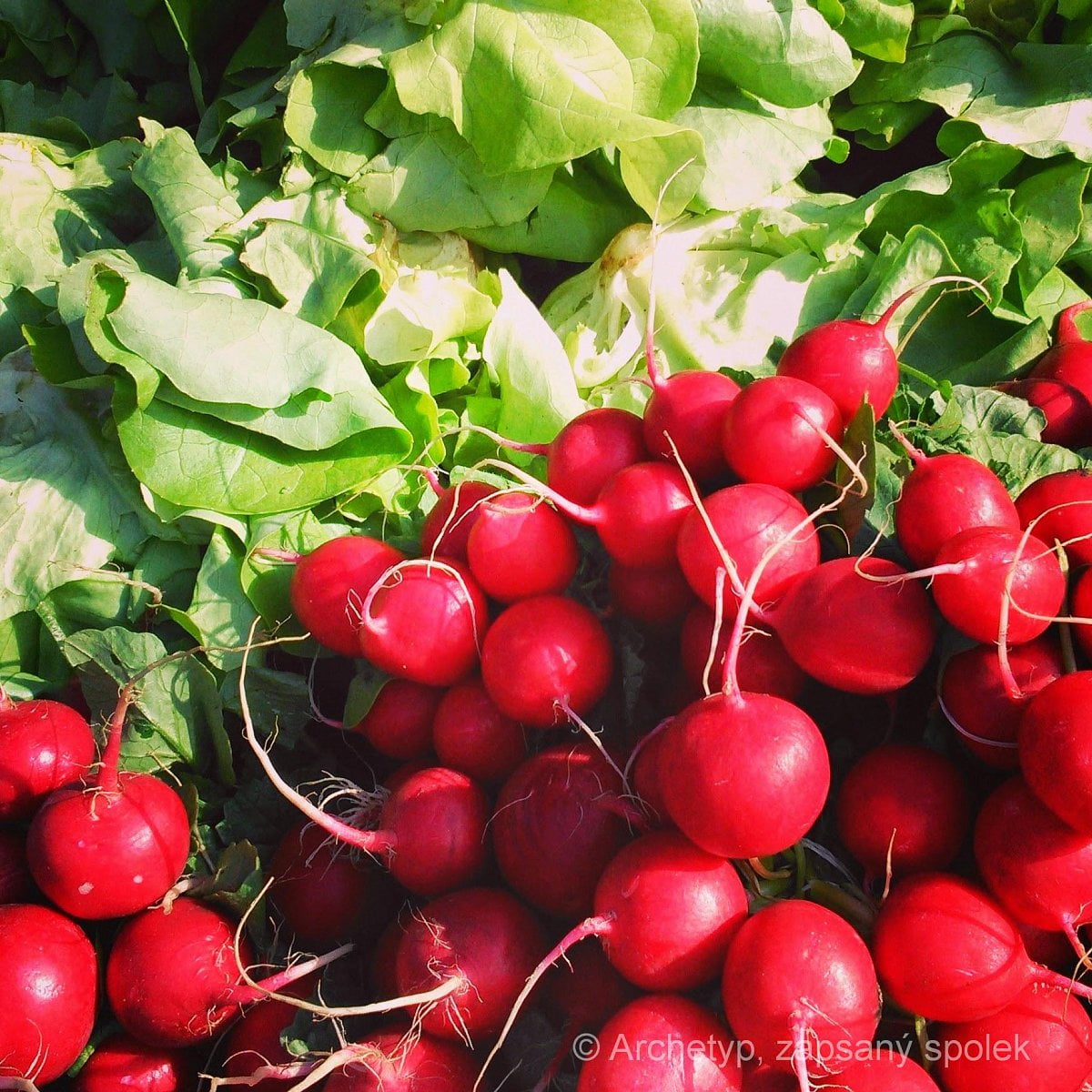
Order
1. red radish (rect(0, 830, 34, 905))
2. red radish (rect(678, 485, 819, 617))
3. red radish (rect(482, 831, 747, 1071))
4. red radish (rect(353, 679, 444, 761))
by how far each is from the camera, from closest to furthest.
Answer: red radish (rect(482, 831, 747, 1071)), red radish (rect(678, 485, 819, 617)), red radish (rect(0, 830, 34, 905)), red radish (rect(353, 679, 444, 761))

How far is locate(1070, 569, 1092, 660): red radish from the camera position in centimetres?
98

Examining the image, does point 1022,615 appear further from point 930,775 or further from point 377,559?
point 377,559

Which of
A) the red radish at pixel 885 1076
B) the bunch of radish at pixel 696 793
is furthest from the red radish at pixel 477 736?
the red radish at pixel 885 1076

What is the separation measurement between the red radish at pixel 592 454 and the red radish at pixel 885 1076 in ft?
2.41

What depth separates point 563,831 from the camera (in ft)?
3.62

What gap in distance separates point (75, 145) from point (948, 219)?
1.86m

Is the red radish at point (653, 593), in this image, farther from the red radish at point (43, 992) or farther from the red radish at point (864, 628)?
the red radish at point (43, 992)

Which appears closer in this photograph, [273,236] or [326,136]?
[273,236]

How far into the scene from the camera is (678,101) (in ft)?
5.40

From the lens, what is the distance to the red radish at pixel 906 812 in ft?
3.26

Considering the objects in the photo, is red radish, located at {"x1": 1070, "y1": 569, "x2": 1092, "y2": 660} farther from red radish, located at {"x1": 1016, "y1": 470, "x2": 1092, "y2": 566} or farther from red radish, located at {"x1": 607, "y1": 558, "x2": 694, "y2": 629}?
red radish, located at {"x1": 607, "y1": 558, "x2": 694, "y2": 629}

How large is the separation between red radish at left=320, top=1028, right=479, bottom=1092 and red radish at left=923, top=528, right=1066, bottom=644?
77cm

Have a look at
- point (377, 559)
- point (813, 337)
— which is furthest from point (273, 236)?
point (813, 337)

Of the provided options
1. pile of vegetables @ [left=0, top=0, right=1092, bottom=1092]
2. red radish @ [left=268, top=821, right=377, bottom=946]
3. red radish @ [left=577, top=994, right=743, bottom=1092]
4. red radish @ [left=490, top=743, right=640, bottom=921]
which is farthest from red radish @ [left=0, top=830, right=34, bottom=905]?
red radish @ [left=577, top=994, right=743, bottom=1092]
